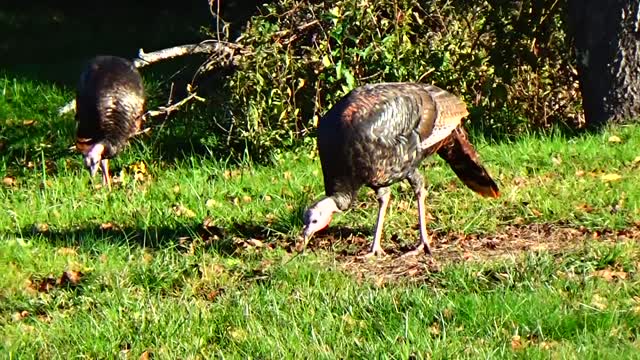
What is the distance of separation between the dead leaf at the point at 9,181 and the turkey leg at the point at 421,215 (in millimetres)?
3407

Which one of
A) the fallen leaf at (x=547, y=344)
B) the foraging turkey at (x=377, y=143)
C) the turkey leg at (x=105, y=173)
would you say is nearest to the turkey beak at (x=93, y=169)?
the turkey leg at (x=105, y=173)

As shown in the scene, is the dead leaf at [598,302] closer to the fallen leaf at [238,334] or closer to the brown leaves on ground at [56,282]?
the fallen leaf at [238,334]

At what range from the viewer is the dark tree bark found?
28.8ft

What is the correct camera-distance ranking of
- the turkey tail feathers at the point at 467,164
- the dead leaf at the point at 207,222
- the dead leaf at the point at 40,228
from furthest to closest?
the dead leaf at the point at 40,228, the dead leaf at the point at 207,222, the turkey tail feathers at the point at 467,164

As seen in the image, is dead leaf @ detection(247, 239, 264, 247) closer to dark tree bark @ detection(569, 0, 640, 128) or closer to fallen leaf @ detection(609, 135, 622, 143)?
fallen leaf @ detection(609, 135, 622, 143)

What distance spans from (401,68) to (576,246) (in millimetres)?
2990

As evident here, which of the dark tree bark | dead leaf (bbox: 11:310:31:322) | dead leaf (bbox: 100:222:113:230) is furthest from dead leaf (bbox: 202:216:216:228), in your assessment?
the dark tree bark

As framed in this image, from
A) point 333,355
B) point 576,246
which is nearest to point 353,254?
point 576,246

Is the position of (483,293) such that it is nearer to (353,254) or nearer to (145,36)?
(353,254)

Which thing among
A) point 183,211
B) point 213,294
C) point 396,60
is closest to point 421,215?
point 213,294

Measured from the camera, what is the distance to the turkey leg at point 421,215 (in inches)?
253

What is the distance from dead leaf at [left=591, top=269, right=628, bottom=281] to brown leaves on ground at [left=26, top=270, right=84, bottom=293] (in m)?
2.55

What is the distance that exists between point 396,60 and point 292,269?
326cm

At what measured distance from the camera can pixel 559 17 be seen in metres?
9.52
